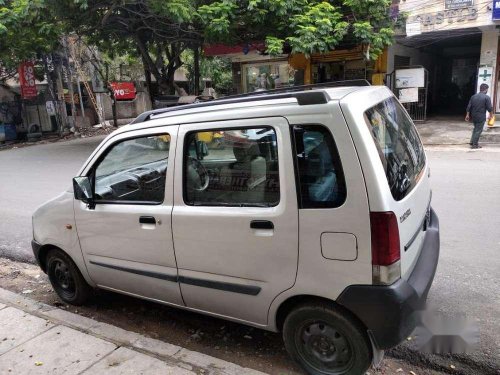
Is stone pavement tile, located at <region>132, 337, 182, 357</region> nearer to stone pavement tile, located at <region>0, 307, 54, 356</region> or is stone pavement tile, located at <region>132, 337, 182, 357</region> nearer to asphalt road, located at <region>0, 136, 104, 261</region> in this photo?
stone pavement tile, located at <region>0, 307, 54, 356</region>

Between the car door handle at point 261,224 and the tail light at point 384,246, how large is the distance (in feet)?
1.92

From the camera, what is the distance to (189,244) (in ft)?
9.53

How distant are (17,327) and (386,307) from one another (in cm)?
291

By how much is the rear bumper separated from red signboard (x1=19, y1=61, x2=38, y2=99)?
20938mm

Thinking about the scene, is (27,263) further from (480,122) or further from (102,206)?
(480,122)

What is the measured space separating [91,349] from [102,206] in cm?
105

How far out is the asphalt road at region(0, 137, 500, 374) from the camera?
310 cm

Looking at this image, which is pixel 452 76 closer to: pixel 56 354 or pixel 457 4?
pixel 457 4

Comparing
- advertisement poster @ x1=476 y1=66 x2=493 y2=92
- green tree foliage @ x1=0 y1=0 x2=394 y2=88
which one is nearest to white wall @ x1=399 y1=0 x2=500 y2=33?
green tree foliage @ x1=0 y1=0 x2=394 y2=88

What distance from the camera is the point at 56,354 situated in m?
3.10

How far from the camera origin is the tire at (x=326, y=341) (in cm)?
247

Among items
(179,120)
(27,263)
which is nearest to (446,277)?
(179,120)

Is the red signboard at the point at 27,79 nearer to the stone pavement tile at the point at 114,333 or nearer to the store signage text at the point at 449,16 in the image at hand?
the store signage text at the point at 449,16

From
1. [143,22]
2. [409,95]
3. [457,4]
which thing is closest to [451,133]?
[409,95]
